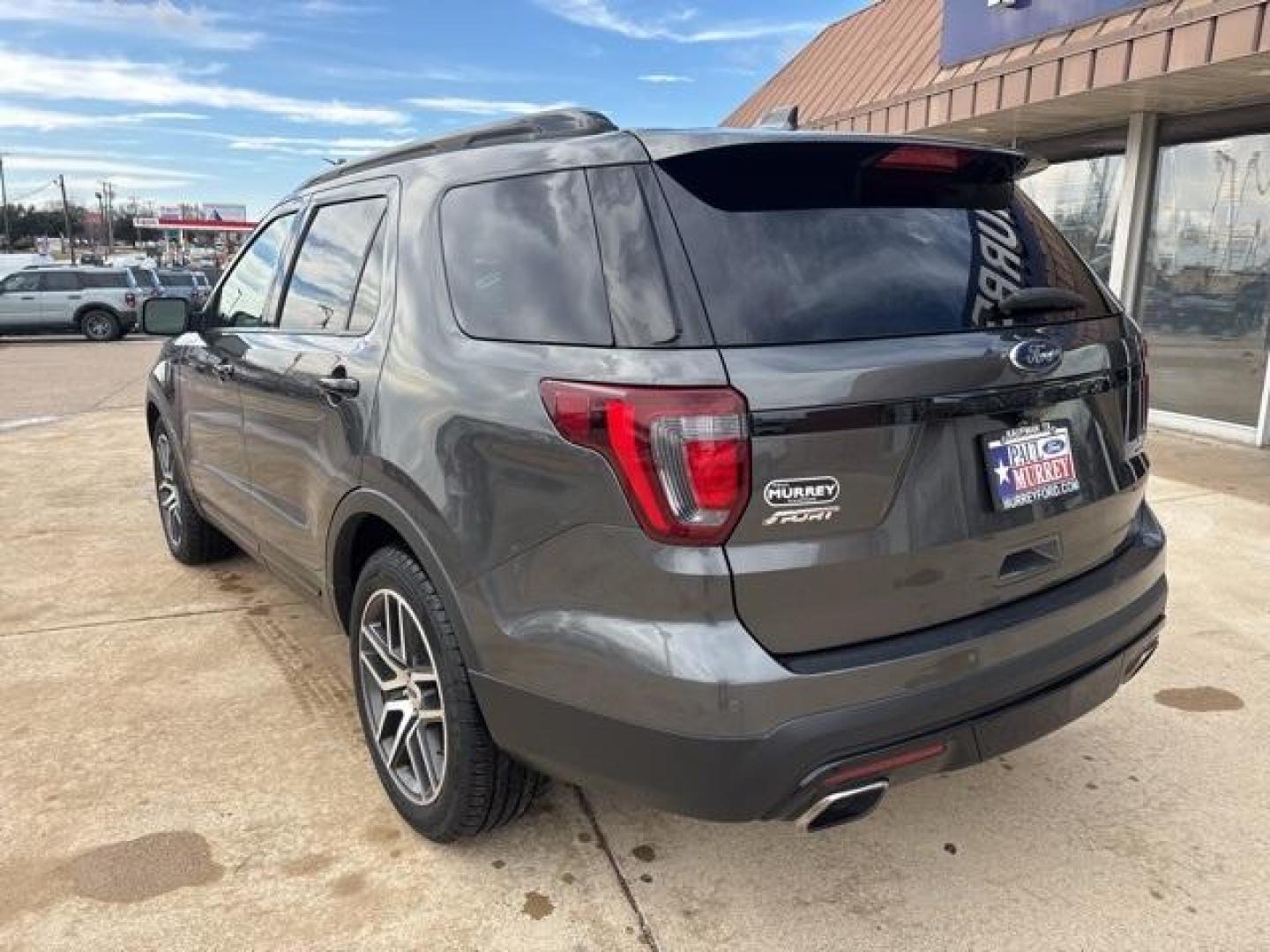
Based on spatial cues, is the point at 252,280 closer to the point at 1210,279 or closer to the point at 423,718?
the point at 423,718

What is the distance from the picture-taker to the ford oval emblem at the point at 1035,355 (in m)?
2.11

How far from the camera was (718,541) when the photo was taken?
185 cm

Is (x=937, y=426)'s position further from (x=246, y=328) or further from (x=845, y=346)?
(x=246, y=328)

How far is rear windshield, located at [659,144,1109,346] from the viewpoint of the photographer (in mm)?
1954

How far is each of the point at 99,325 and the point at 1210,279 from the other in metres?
22.4

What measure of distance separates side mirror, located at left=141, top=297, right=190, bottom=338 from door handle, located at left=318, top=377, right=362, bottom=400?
1.95 metres

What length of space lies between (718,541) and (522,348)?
0.66m

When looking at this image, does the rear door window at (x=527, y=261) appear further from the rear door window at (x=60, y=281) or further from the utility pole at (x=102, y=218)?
the utility pole at (x=102, y=218)

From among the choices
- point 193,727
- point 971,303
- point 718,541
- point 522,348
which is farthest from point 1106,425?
point 193,727

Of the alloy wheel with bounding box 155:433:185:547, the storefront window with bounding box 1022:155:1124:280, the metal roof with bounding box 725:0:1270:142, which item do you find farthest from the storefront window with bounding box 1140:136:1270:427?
the alloy wheel with bounding box 155:433:185:547

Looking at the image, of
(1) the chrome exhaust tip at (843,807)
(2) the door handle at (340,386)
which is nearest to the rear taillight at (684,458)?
(1) the chrome exhaust tip at (843,807)

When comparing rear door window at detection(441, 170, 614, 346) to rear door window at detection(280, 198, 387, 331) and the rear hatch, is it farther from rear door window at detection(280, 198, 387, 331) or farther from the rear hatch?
rear door window at detection(280, 198, 387, 331)

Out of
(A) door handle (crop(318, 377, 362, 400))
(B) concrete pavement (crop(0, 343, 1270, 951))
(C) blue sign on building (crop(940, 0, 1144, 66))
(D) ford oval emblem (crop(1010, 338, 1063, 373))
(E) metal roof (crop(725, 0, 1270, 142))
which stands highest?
(C) blue sign on building (crop(940, 0, 1144, 66))

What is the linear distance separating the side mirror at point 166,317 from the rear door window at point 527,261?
8.09ft
